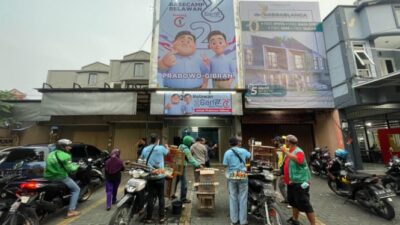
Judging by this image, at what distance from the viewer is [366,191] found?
5410 mm

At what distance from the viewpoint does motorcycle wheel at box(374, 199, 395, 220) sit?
15.8 ft

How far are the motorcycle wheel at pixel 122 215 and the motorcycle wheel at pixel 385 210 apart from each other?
5.80 meters

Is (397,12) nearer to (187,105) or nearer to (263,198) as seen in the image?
(187,105)

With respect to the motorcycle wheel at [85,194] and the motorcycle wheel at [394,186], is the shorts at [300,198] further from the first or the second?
the motorcycle wheel at [85,194]

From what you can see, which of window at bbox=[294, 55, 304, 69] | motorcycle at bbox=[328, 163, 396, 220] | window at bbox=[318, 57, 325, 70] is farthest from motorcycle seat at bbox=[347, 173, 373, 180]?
window at bbox=[318, 57, 325, 70]

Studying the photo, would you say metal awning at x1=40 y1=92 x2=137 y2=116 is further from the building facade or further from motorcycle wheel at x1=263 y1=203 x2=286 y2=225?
the building facade

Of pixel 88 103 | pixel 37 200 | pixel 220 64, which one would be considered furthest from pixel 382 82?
pixel 88 103

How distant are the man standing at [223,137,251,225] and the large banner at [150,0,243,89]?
23.9ft

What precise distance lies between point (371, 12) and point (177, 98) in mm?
11618

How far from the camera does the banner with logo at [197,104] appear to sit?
10.6 metres

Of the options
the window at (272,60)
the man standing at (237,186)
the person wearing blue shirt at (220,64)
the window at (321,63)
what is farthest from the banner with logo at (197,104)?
the window at (321,63)

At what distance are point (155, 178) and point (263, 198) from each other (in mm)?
2279

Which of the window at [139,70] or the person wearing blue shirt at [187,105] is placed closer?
the person wearing blue shirt at [187,105]

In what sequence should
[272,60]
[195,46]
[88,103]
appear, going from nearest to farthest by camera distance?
1. [88,103]
2. [195,46]
3. [272,60]
